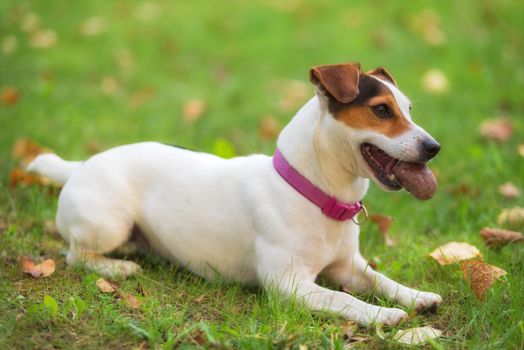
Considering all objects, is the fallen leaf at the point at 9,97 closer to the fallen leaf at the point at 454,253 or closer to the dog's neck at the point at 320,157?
the dog's neck at the point at 320,157

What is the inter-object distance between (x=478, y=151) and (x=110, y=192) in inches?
113

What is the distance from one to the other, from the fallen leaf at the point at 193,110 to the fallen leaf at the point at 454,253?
307cm

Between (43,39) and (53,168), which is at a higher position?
(43,39)

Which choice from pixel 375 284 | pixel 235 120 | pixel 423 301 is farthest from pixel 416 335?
pixel 235 120

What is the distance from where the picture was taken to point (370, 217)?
388 cm

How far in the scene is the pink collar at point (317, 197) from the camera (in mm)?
2926

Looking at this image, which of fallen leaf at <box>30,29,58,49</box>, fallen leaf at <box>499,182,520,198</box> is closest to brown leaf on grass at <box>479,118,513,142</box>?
fallen leaf at <box>499,182,520,198</box>

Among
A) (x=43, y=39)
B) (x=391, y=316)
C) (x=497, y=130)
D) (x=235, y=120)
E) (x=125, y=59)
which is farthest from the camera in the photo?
(x=43, y=39)

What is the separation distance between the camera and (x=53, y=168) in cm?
378

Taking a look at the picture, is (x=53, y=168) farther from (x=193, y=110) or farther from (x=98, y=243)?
(x=193, y=110)

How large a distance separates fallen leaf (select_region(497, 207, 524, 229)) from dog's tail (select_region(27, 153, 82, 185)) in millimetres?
2495

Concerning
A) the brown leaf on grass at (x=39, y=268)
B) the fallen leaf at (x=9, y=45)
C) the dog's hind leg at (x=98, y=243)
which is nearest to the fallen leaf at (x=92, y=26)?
the fallen leaf at (x=9, y=45)

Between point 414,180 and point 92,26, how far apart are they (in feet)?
19.6

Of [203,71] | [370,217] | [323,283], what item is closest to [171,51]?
[203,71]
